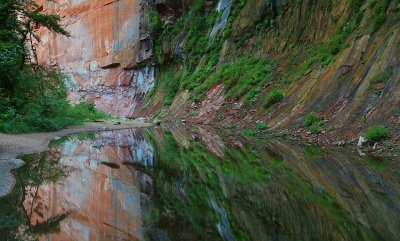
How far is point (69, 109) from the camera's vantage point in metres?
25.8

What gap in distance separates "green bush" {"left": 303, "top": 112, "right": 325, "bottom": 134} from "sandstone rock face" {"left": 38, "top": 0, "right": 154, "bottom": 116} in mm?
31003

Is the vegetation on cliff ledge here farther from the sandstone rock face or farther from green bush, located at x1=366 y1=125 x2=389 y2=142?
the sandstone rock face

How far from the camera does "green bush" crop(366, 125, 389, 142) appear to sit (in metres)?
10.9

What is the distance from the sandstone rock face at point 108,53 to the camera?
4559cm

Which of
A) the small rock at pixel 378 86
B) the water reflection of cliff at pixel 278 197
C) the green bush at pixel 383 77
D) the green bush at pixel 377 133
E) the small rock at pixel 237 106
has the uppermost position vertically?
the green bush at pixel 383 77

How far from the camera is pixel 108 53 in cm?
4906

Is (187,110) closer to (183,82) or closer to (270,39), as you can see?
(183,82)

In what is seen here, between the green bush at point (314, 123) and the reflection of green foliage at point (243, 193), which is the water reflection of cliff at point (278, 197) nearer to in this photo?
the reflection of green foliage at point (243, 193)

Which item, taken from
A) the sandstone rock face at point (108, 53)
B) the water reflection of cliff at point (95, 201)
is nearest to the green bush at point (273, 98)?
the water reflection of cliff at point (95, 201)

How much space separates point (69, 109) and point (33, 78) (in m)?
5.31

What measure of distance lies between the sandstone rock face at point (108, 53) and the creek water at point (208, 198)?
114 ft

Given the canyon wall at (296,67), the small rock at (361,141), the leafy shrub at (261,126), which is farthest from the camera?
the leafy shrub at (261,126)

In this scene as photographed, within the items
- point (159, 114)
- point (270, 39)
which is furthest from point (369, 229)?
point (159, 114)

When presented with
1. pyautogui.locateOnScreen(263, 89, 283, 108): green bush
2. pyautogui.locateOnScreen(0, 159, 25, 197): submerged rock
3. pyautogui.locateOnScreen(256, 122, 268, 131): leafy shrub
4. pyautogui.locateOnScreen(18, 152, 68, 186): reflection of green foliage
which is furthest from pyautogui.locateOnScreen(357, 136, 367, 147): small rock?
pyautogui.locateOnScreen(0, 159, 25, 197): submerged rock
